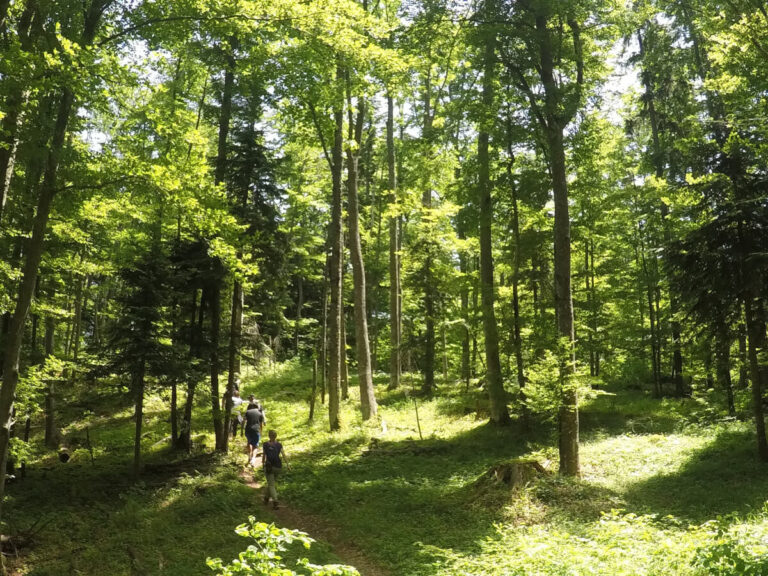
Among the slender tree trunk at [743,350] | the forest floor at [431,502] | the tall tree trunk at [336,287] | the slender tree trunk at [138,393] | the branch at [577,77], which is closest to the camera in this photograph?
the forest floor at [431,502]

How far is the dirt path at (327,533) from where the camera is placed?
8.49 meters

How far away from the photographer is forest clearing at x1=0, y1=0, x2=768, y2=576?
8750 millimetres

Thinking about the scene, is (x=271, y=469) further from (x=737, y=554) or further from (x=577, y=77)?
(x=577, y=77)

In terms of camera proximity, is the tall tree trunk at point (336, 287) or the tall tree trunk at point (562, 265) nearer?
the tall tree trunk at point (562, 265)

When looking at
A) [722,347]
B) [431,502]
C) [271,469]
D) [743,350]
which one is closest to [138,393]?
[271,469]

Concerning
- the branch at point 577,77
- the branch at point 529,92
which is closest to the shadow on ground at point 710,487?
the branch at point 577,77

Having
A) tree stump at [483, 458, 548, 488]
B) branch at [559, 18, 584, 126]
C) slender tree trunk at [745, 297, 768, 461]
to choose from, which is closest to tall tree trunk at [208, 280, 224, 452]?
tree stump at [483, 458, 548, 488]

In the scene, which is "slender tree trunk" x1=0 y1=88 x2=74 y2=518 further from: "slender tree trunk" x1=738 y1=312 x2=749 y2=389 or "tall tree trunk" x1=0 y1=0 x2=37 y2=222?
"slender tree trunk" x1=738 y1=312 x2=749 y2=389

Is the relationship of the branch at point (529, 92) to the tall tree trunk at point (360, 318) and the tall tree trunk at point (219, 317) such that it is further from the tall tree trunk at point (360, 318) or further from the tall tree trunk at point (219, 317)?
the tall tree trunk at point (219, 317)

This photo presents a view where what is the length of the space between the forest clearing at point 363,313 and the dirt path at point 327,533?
0.10 metres

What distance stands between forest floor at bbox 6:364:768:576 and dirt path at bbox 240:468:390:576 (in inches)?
1.7

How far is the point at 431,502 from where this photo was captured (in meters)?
11.0

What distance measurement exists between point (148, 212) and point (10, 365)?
8.29 meters

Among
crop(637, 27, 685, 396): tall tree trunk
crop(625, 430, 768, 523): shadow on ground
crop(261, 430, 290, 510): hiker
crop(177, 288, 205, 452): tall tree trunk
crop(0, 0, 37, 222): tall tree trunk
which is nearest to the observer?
crop(0, 0, 37, 222): tall tree trunk
